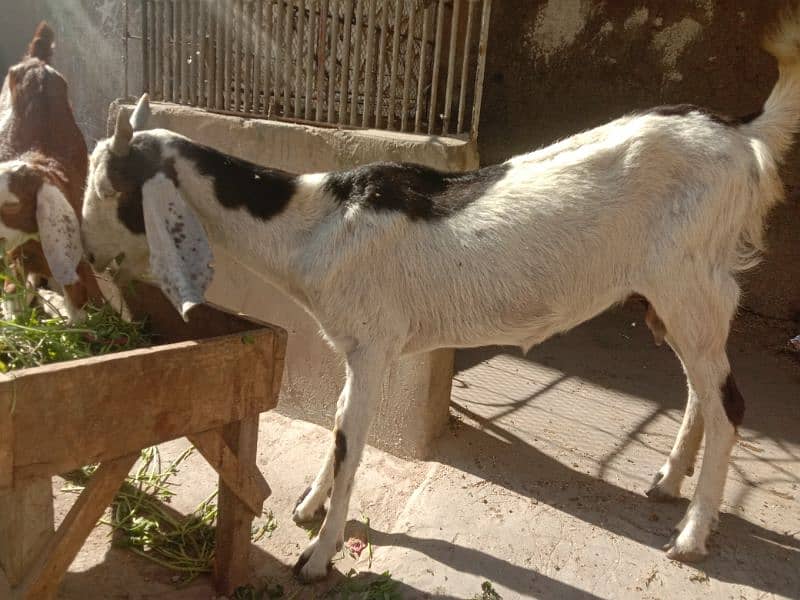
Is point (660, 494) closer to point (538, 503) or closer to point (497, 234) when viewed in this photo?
point (538, 503)

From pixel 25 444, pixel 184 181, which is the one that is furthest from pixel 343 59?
pixel 25 444

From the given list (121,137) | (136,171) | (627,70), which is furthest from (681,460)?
(627,70)

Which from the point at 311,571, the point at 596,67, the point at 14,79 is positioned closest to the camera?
the point at 311,571

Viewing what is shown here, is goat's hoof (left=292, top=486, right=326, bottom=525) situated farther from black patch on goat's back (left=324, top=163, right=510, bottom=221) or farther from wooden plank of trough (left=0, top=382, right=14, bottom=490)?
wooden plank of trough (left=0, top=382, right=14, bottom=490)

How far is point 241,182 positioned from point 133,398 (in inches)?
43.3

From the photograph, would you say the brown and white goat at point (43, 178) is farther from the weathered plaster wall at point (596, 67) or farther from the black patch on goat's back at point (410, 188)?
the weathered plaster wall at point (596, 67)

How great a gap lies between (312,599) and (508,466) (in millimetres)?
1399

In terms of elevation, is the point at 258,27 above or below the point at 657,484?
above

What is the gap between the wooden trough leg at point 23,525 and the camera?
231 cm

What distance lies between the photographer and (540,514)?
349cm

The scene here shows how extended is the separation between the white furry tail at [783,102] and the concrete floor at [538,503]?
72.5 inches

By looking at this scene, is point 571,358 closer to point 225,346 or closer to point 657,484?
point 657,484

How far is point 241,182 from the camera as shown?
301cm

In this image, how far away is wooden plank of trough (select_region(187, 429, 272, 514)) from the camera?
2.67 metres
